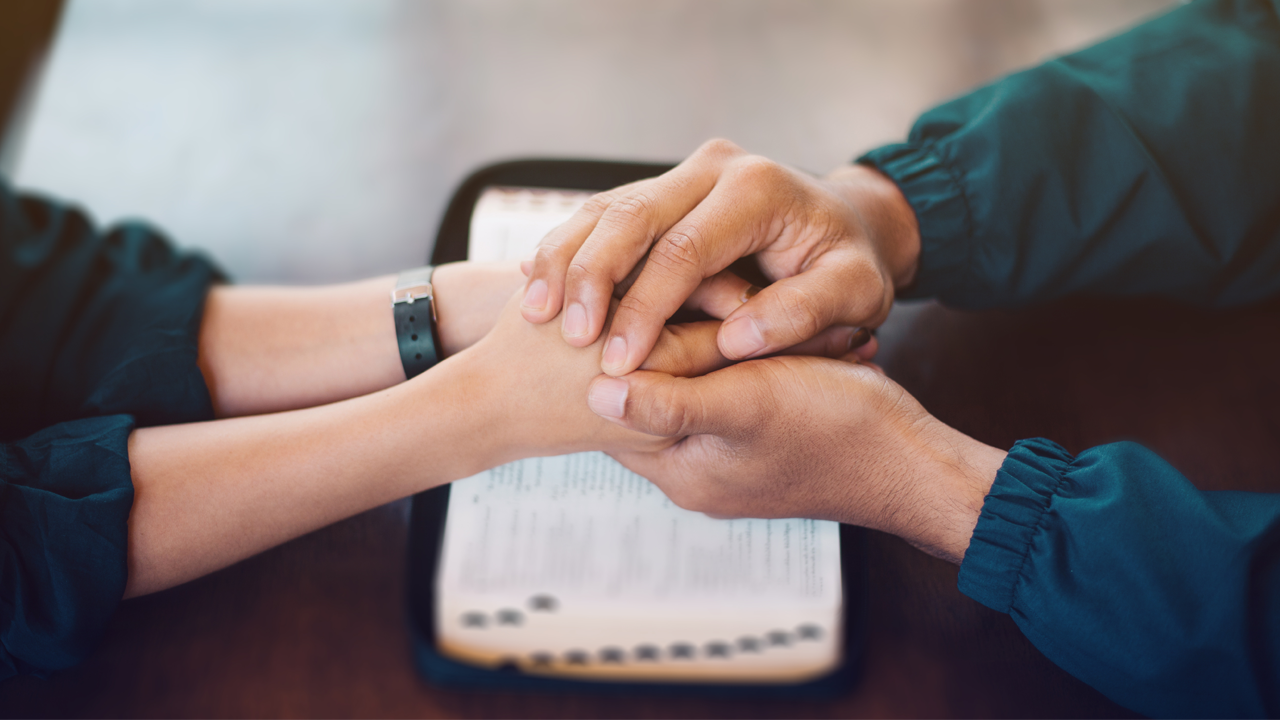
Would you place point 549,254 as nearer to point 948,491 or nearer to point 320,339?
point 320,339

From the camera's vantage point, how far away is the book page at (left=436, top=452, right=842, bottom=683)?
57 cm

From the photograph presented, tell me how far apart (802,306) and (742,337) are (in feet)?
0.19

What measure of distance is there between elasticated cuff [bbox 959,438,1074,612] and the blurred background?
0.56m

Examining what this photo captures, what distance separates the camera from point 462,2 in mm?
1174

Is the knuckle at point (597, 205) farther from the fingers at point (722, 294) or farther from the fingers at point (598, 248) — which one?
the fingers at point (722, 294)

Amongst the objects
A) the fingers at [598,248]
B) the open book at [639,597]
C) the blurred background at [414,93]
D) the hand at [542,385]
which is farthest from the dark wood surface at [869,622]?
the blurred background at [414,93]

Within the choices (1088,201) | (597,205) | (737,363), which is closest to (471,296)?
(597,205)

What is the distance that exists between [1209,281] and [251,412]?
98 cm

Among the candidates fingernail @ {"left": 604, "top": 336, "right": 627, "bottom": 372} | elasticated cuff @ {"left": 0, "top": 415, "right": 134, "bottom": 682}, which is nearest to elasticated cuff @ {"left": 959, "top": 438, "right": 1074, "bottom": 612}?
fingernail @ {"left": 604, "top": 336, "right": 627, "bottom": 372}

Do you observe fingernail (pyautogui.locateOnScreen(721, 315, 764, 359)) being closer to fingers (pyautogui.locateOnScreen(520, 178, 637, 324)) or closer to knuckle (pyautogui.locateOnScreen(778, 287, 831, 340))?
knuckle (pyautogui.locateOnScreen(778, 287, 831, 340))

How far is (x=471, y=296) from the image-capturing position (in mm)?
722

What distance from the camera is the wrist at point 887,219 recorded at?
0.73m

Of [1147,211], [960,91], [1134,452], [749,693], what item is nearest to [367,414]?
[749,693]

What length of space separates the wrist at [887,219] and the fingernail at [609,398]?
303mm
